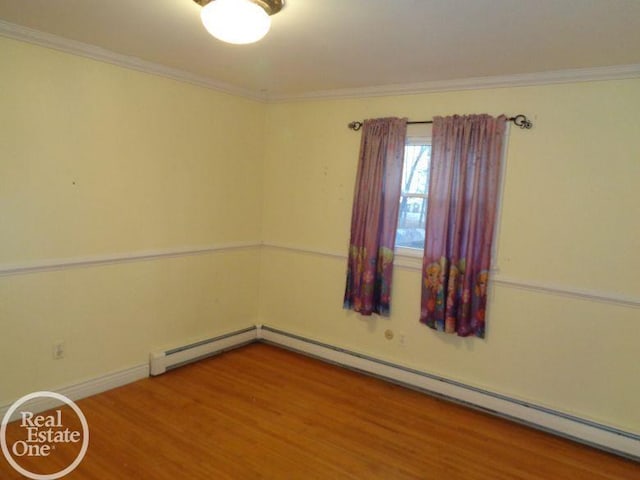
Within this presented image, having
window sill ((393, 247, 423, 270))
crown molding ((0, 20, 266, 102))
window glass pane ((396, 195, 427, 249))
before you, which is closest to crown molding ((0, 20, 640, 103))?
crown molding ((0, 20, 266, 102))

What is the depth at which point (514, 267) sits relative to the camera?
2.94 metres

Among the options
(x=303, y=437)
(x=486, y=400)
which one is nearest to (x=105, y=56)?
(x=303, y=437)

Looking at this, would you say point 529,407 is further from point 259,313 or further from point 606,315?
point 259,313

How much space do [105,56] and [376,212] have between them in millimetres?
2232

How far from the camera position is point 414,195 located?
10.9 feet

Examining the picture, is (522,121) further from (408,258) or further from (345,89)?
(345,89)

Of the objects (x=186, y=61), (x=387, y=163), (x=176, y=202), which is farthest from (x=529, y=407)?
(x=186, y=61)

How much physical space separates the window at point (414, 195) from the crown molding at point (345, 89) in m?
0.38

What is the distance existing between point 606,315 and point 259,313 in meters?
2.99

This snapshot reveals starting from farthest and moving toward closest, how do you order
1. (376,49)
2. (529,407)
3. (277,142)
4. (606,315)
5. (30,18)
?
(277,142), (529,407), (606,315), (376,49), (30,18)

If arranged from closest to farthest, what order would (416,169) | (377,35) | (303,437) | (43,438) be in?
(377,35) < (43,438) < (303,437) < (416,169)

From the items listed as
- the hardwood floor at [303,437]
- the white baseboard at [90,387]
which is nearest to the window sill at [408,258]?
the hardwood floor at [303,437]

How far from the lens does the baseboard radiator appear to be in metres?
3.34

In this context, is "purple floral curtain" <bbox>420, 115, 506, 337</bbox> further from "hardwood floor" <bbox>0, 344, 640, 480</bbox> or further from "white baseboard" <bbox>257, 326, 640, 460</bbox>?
"hardwood floor" <bbox>0, 344, 640, 480</bbox>
